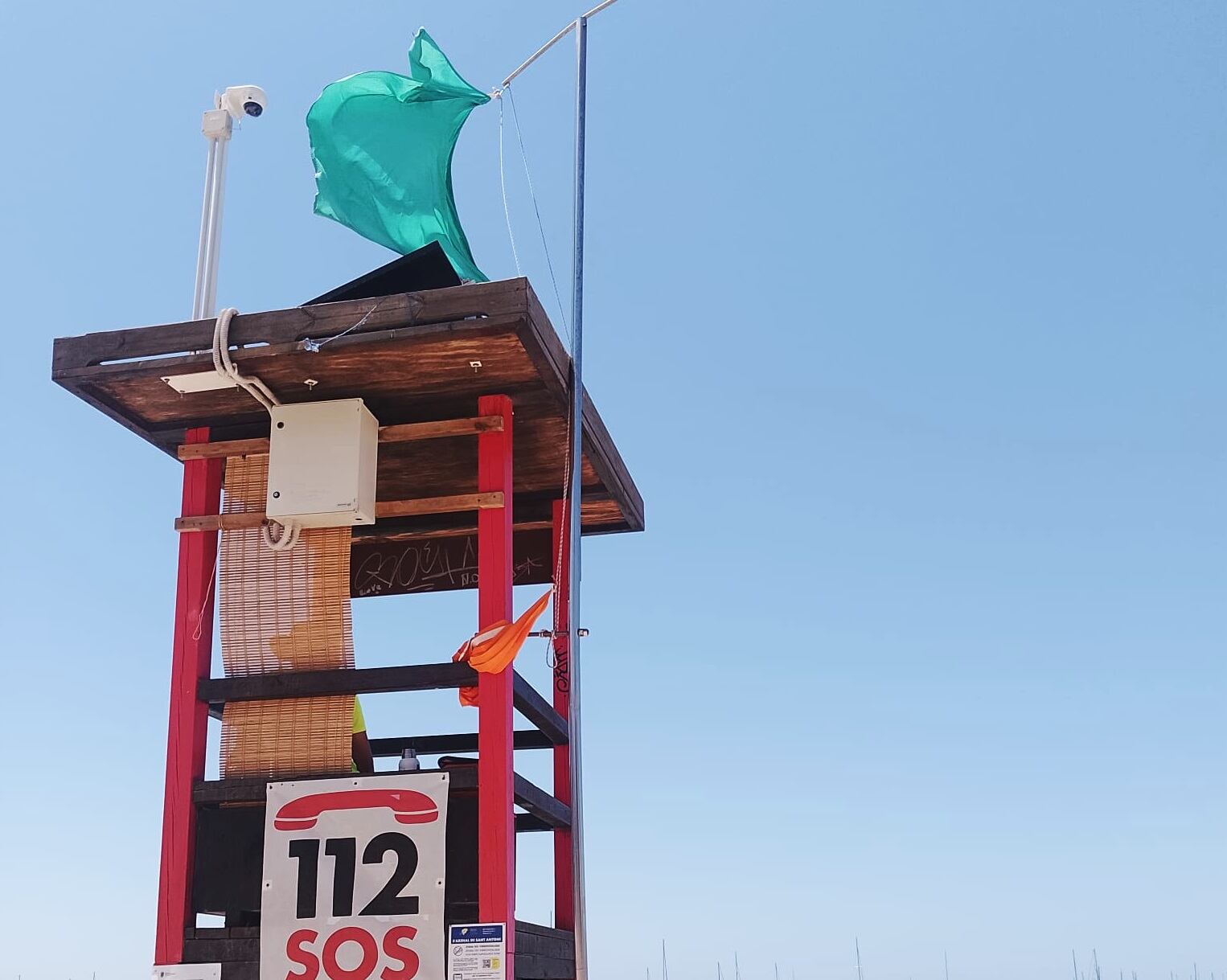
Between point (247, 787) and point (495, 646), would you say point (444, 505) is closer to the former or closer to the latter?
point (495, 646)

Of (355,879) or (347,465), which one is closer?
(355,879)

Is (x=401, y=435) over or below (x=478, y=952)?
over

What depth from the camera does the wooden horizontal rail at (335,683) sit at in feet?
21.5

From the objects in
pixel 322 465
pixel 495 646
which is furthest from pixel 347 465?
pixel 495 646

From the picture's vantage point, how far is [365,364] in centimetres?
658

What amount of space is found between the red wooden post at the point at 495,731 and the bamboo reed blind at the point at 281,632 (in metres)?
0.83

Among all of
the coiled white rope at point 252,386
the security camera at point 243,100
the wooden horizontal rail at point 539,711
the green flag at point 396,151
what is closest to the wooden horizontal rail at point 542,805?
the wooden horizontal rail at point 539,711

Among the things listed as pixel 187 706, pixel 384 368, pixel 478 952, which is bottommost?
pixel 478 952

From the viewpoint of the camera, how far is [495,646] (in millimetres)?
6336

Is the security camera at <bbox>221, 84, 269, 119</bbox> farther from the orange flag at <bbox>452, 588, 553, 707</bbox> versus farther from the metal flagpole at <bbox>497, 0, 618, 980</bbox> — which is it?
the orange flag at <bbox>452, 588, 553, 707</bbox>

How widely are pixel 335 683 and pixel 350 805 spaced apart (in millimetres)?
623

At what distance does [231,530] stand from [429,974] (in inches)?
101

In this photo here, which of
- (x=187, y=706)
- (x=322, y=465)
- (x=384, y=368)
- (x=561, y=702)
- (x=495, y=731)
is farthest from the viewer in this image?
(x=561, y=702)

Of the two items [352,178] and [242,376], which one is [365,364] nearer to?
[242,376]
